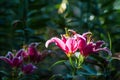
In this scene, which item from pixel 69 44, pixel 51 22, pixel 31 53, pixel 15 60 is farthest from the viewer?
pixel 51 22

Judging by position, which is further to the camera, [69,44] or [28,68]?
[28,68]

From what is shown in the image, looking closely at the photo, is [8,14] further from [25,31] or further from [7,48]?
[25,31]

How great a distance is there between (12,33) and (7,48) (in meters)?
0.28

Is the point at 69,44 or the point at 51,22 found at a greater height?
the point at 51,22

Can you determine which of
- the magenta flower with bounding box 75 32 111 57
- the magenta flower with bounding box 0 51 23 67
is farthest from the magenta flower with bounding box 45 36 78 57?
the magenta flower with bounding box 0 51 23 67

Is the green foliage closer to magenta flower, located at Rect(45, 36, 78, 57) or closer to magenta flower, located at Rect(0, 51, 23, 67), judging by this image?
magenta flower, located at Rect(0, 51, 23, 67)

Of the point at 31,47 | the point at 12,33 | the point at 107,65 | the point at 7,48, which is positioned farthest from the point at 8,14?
the point at 107,65

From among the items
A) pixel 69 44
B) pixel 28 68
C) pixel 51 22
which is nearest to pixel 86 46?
pixel 69 44

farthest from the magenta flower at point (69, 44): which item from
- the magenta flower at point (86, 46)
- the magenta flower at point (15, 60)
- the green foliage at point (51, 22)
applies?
the green foliage at point (51, 22)

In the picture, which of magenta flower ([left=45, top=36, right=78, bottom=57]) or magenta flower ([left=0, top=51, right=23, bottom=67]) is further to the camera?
magenta flower ([left=0, top=51, right=23, bottom=67])

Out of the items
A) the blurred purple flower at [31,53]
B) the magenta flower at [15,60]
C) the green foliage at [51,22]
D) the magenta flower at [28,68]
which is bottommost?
the magenta flower at [28,68]

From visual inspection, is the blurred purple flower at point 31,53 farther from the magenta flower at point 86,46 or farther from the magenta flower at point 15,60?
the magenta flower at point 86,46

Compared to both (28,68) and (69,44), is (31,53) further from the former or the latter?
(69,44)

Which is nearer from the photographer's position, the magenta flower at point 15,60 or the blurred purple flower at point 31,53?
the magenta flower at point 15,60
